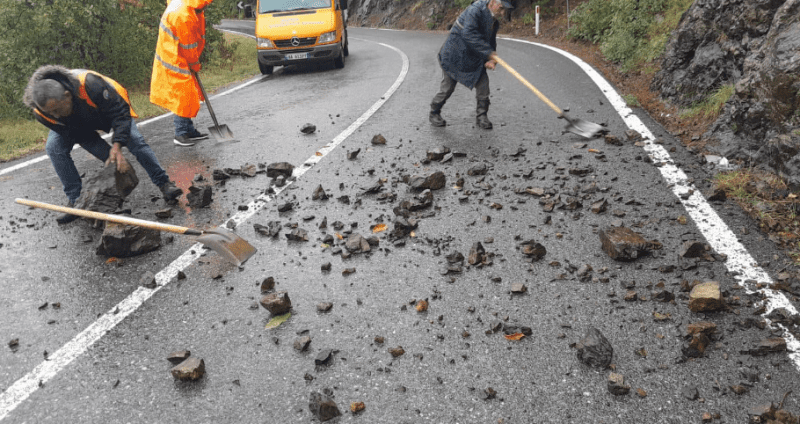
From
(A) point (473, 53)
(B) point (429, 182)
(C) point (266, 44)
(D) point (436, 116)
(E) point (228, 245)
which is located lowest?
(E) point (228, 245)

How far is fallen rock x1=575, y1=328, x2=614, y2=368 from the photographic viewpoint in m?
2.26

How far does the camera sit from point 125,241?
3455 mm

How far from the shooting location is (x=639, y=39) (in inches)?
350

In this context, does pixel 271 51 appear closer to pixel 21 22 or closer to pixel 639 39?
pixel 21 22

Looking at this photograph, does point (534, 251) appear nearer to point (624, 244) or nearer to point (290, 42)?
point (624, 244)

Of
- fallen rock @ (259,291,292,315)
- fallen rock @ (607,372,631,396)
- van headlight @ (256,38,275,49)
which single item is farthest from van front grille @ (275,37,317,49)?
fallen rock @ (607,372,631,396)

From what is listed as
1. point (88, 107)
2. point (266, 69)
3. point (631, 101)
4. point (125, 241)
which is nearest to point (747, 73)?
point (631, 101)

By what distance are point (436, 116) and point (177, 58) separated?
11.0ft

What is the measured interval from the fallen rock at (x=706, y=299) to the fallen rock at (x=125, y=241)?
3646mm

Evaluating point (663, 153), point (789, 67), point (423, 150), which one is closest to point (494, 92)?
point (423, 150)

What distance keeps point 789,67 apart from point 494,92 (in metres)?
4.35

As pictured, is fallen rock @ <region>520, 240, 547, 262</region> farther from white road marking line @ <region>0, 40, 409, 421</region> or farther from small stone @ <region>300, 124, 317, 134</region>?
small stone @ <region>300, 124, 317, 134</region>

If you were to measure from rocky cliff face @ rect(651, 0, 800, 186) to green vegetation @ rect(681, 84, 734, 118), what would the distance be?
0.16 meters

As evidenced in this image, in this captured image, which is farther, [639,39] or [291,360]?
[639,39]
